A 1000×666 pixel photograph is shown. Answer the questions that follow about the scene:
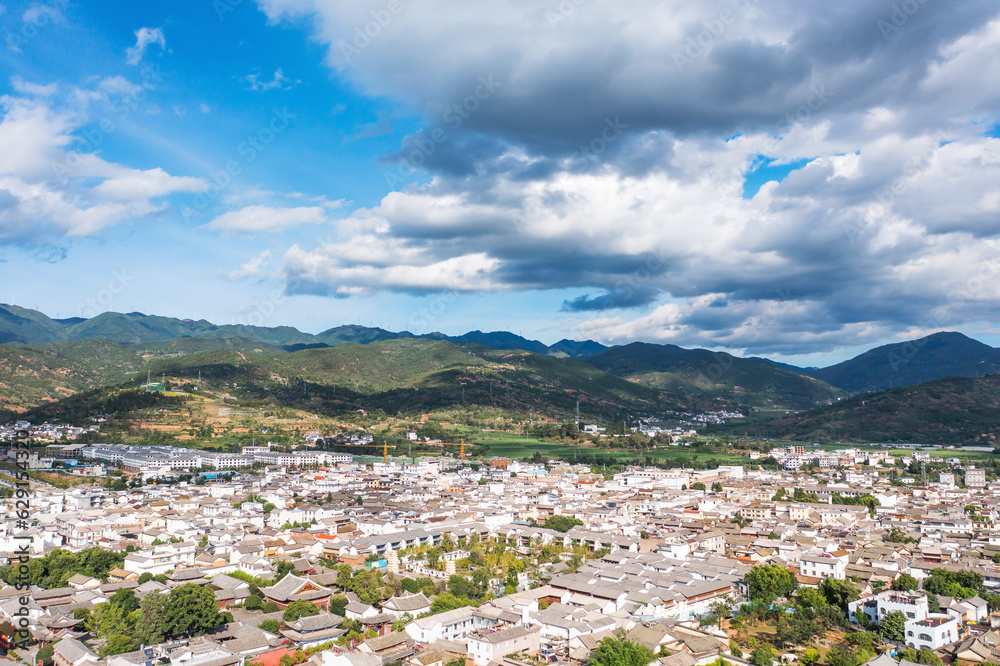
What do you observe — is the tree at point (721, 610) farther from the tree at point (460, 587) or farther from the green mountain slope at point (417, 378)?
the green mountain slope at point (417, 378)

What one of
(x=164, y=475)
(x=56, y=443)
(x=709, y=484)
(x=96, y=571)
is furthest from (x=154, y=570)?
(x=56, y=443)

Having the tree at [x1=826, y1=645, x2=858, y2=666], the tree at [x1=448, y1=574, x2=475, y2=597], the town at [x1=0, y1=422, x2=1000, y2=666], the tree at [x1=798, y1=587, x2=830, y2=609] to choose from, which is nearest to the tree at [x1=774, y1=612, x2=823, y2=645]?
the town at [x1=0, y1=422, x2=1000, y2=666]

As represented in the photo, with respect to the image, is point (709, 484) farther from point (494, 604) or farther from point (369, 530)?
point (494, 604)

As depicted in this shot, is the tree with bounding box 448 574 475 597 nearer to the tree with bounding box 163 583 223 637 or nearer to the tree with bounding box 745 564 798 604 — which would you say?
the tree with bounding box 163 583 223 637

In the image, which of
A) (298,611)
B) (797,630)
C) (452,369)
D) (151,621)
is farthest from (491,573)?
(452,369)

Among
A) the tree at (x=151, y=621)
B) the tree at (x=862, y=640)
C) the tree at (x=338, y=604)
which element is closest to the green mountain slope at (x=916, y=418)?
the tree at (x=862, y=640)

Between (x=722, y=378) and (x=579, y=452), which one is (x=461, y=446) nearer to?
(x=579, y=452)
